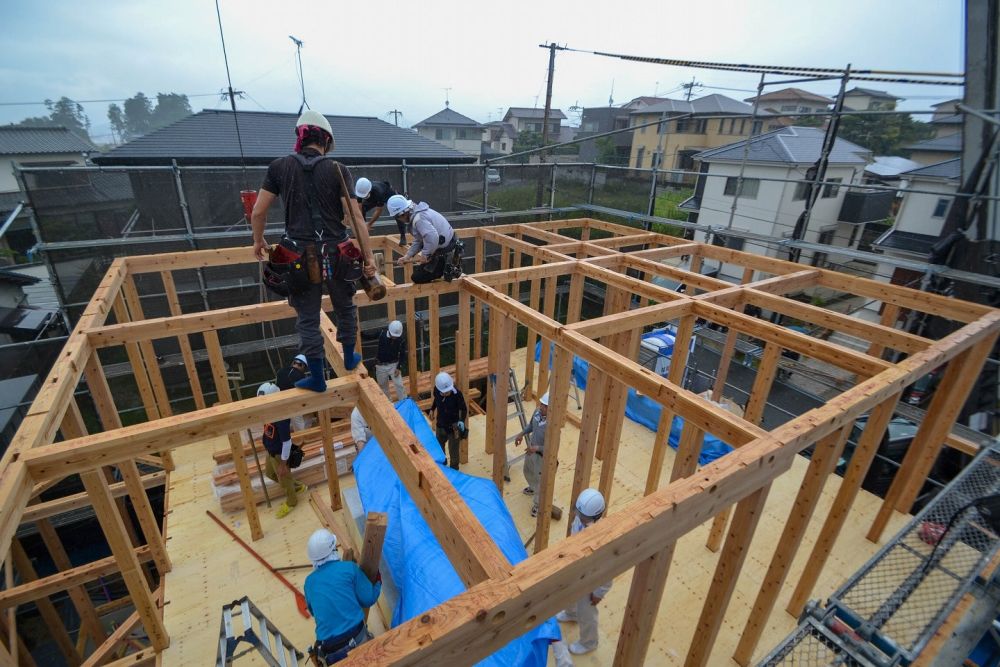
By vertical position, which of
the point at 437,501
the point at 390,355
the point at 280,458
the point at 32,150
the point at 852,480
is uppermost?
the point at 32,150

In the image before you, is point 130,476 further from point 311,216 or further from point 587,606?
point 587,606

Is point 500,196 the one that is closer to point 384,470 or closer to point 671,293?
point 671,293

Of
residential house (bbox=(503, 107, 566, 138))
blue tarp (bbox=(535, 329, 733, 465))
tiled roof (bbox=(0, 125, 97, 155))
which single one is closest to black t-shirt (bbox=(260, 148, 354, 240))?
blue tarp (bbox=(535, 329, 733, 465))

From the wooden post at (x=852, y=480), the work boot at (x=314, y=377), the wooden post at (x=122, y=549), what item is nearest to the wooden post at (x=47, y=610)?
the wooden post at (x=122, y=549)

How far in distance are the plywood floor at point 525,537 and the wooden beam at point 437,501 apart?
1919 mm

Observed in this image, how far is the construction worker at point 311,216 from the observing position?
2.82 metres

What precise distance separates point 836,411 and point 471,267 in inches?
365

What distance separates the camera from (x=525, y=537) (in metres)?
4.82

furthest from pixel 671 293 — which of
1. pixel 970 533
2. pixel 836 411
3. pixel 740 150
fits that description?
pixel 740 150

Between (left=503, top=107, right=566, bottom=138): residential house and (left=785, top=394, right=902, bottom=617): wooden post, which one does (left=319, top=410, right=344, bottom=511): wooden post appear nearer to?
(left=785, top=394, right=902, bottom=617): wooden post

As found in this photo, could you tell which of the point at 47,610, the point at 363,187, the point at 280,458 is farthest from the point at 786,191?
the point at 47,610

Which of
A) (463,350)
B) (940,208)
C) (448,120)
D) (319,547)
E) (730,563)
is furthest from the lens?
(448,120)

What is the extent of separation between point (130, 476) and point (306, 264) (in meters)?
2.65

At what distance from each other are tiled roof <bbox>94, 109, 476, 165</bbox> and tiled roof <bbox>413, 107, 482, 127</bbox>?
2686cm
